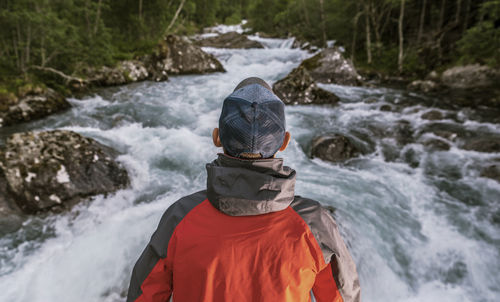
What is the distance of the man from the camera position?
43.8 inches

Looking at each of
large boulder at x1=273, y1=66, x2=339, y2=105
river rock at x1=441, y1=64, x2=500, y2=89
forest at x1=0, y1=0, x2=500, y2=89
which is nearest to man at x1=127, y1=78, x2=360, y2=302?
large boulder at x1=273, y1=66, x2=339, y2=105

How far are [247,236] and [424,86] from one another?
51.2 feet

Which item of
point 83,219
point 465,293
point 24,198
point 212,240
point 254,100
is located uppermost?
point 254,100

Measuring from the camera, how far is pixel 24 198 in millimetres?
3971

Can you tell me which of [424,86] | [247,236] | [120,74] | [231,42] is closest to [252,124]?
[247,236]

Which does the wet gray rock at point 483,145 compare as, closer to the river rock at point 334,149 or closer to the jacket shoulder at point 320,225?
the river rock at point 334,149

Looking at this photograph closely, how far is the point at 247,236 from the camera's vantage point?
1.14 m

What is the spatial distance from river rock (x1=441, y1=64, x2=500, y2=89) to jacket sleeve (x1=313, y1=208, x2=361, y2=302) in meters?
15.2

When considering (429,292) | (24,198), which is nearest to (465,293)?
(429,292)

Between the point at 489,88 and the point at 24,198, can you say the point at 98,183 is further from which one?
the point at 489,88

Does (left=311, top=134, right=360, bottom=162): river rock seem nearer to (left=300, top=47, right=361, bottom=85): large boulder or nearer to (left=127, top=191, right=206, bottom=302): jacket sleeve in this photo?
(left=127, top=191, right=206, bottom=302): jacket sleeve

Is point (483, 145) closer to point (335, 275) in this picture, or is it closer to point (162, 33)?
point (335, 275)

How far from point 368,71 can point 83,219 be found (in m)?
19.1

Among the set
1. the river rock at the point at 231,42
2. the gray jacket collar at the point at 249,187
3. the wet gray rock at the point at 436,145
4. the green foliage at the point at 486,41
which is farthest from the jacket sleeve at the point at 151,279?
the river rock at the point at 231,42
